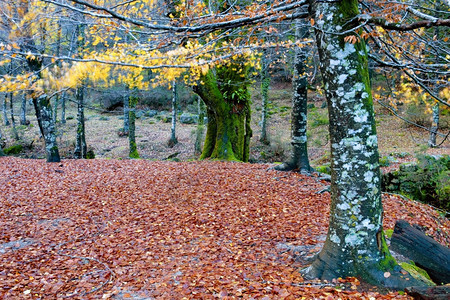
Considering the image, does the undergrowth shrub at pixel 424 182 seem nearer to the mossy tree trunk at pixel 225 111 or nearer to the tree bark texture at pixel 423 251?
the tree bark texture at pixel 423 251

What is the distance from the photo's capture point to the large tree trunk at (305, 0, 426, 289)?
303 centimetres

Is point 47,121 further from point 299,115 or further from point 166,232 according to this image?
point 299,115

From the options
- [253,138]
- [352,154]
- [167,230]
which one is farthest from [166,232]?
[253,138]

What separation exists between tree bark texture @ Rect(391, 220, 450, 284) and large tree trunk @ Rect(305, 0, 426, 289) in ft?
2.03

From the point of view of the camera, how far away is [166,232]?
5133mm

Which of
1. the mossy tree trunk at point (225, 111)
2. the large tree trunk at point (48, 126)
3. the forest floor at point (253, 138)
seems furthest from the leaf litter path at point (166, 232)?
the forest floor at point (253, 138)

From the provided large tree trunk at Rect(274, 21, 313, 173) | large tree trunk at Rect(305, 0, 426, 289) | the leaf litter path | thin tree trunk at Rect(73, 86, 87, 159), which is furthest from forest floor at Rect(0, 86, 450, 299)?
thin tree trunk at Rect(73, 86, 87, 159)

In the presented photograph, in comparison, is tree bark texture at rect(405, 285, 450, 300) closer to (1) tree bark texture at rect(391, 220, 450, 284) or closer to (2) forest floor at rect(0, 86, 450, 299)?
(2) forest floor at rect(0, 86, 450, 299)

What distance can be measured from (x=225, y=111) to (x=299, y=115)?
3.75 m

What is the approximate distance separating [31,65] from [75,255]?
30.3 ft

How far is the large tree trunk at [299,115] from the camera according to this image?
26.5ft

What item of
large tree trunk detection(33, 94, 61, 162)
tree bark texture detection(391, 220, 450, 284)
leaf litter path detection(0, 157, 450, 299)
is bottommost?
leaf litter path detection(0, 157, 450, 299)

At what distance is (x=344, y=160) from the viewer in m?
3.12

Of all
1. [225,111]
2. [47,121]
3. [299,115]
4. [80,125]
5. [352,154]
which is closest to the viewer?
[352,154]
